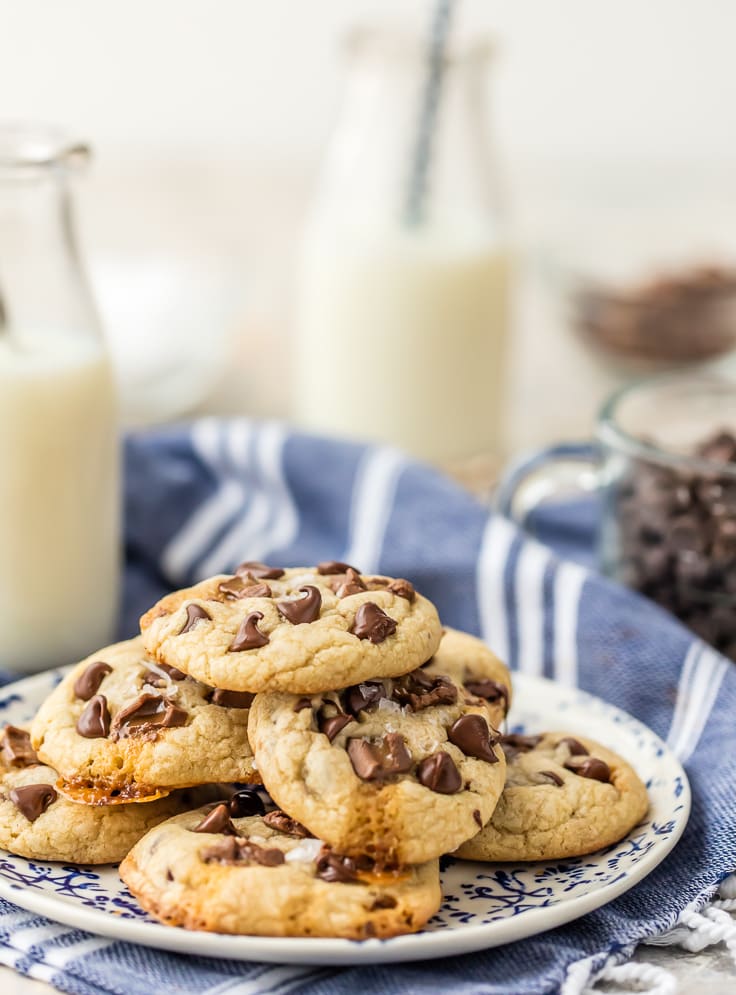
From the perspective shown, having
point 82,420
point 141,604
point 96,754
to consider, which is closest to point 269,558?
point 141,604

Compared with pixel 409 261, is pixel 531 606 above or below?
below

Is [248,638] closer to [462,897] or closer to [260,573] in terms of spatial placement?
[260,573]

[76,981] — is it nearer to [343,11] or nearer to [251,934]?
[251,934]

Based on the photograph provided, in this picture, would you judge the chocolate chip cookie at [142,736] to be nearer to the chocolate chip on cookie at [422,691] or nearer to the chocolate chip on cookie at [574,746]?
the chocolate chip on cookie at [422,691]

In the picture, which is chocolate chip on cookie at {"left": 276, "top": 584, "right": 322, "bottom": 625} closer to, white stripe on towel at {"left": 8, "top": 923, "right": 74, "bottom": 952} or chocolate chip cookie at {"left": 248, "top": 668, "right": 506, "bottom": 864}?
chocolate chip cookie at {"left": 248, "top": 668, "right": 506, "bottom": 864}

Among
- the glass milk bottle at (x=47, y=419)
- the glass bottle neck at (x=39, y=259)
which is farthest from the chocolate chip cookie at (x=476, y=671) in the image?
the glass bottle neck at (x=39, y=259)

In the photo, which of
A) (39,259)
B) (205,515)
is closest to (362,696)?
(39,259)
